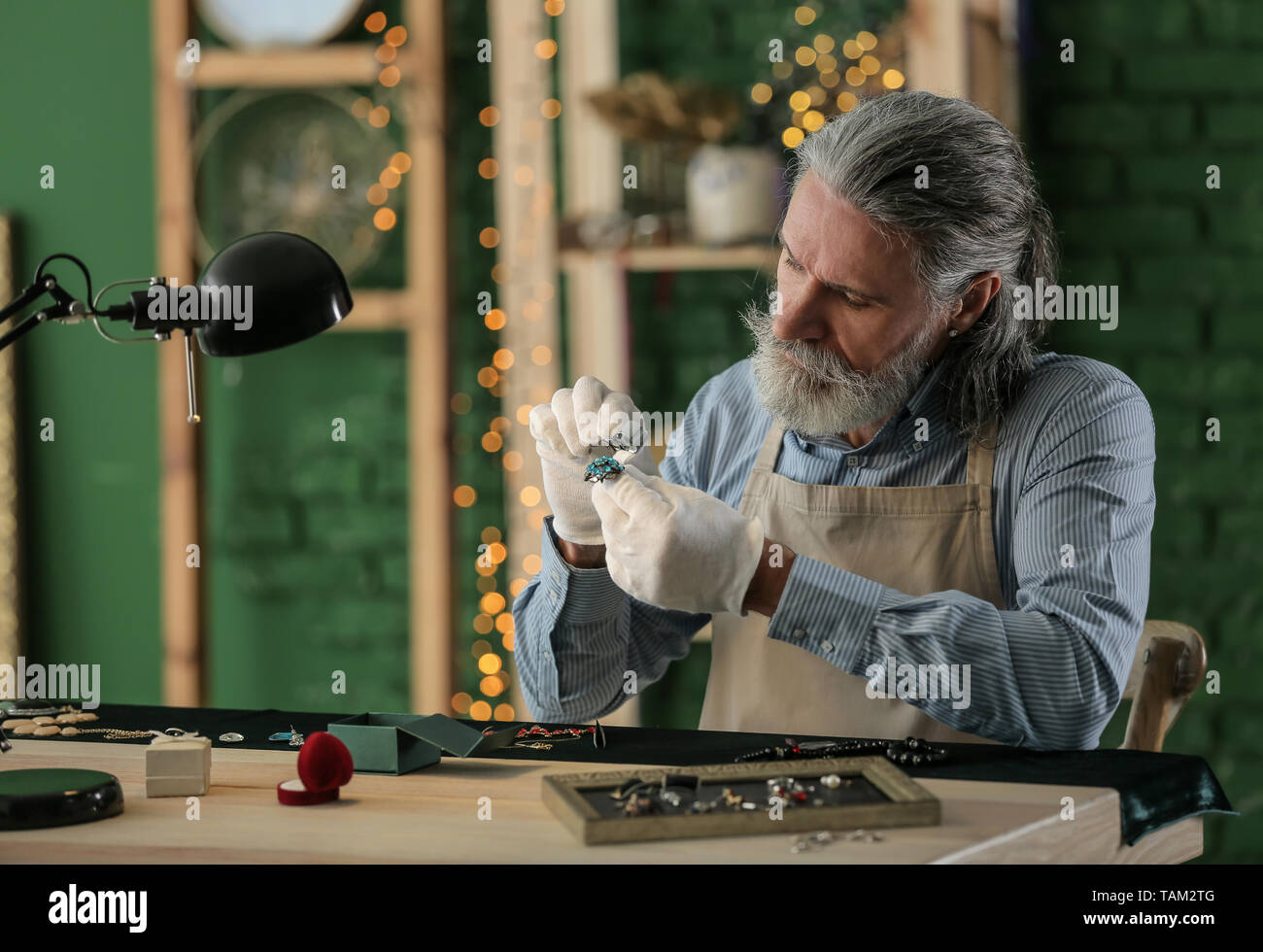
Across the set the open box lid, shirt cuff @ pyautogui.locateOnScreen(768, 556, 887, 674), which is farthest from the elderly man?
the open box lid

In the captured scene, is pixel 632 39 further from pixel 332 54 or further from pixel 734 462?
pixel 734 462

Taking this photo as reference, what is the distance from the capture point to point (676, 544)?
4.64 feet

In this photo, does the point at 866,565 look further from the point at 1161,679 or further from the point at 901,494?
the point at 1161,679

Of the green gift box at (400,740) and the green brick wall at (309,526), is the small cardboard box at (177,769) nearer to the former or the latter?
the green gift box at (400,740)

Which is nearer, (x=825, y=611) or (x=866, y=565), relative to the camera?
(x=825, y=611)

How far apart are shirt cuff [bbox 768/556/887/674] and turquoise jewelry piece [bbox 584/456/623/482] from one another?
8.6 inches

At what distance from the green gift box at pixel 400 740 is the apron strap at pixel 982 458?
2.39 ft

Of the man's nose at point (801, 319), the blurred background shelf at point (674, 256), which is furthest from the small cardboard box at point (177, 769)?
the blurred background shelf at point (674, 256)

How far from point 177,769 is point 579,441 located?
1.91 feet

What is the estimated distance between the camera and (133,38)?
3.11m

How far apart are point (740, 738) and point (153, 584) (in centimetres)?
211

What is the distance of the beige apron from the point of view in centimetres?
169

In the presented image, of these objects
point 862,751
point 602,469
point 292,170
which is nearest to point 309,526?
point 292,170
